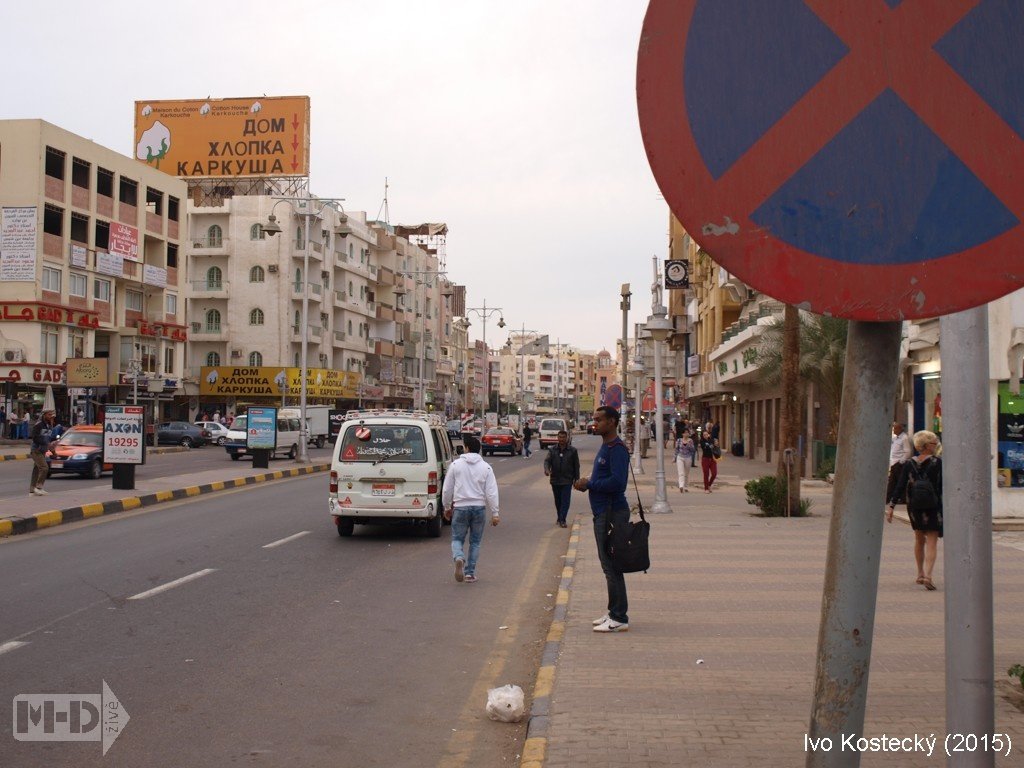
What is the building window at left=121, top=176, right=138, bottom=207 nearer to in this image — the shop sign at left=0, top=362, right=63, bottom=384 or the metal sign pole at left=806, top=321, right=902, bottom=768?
the shop sign at left=0, top=362, right=63, bottom=384

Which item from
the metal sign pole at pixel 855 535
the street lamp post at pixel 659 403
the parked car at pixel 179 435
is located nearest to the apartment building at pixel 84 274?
the parked car at pixel 179 435

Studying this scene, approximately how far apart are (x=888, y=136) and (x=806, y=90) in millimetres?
207

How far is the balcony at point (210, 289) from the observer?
74062 mm

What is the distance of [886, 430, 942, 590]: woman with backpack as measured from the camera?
10.5 metres

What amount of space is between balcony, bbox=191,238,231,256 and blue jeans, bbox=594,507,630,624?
69034 millimetres

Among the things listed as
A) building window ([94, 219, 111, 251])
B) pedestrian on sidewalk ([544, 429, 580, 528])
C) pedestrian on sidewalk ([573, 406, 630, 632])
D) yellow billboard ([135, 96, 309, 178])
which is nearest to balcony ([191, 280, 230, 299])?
yellow billboard ([135, 96, 309, 178])

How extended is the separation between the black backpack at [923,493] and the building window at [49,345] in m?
45.7

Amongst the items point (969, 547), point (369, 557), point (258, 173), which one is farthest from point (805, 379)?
point (258, 173)

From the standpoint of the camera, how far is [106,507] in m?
20.4

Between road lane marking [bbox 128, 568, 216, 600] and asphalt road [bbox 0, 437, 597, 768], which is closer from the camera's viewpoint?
asphalt road [bbox 0, 437, 597, 768]

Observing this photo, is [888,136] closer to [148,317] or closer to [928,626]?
[928,626]

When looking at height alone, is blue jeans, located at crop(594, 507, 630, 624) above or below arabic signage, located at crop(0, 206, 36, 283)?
below

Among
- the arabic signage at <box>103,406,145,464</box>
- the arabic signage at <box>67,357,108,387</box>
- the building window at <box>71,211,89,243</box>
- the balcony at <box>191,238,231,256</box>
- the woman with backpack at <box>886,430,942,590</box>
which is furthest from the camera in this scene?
the balcony at <box>191,238,231,256</box>

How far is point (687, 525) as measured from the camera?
1773cm
